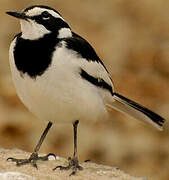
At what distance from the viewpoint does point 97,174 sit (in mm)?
5957

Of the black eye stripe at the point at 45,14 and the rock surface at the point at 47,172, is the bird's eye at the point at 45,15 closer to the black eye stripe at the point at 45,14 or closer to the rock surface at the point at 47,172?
the black eye stripe at the point at 45,14

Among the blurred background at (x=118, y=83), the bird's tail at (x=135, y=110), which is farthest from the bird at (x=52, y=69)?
the blurred background at (x=118, y=83)

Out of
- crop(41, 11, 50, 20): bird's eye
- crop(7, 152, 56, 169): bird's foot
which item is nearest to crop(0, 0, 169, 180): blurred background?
crop(7, 152, 56, 169): bird's foot

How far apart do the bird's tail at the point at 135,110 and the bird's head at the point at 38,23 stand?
1075 millimetres

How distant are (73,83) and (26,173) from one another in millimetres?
780

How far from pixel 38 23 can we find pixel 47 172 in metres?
1.16

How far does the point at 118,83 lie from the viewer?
11227mm

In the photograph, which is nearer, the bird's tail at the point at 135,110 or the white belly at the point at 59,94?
the white belly at the point at 59,94

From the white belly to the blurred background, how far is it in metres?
3.43

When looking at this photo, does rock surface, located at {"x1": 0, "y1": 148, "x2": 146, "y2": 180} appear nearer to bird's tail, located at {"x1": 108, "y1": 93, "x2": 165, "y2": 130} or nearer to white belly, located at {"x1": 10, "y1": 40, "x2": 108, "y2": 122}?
white belly, located at {"x1": 10, "y1": 40, "x2": 108, "y2": 122}

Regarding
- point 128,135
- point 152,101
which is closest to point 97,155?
point 128,135

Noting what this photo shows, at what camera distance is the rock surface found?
5535 mm

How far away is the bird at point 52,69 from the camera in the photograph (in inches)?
216

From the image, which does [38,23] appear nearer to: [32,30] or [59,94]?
[32,30]
